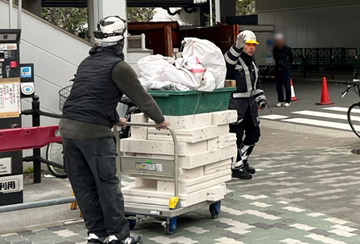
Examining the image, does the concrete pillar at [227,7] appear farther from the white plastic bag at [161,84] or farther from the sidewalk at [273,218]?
the white plastic bag at [161,84]

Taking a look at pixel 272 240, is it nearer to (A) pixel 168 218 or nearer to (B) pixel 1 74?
(A) pixel 168 218

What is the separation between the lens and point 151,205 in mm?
6207

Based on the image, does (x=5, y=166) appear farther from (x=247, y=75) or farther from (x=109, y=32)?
(x=247, y=75)

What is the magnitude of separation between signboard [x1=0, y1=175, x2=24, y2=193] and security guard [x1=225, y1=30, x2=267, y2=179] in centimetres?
285

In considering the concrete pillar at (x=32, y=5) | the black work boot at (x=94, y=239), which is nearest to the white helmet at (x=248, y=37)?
the black work boot at (x=94, y=239)

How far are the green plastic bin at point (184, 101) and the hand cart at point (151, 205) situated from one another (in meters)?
0.29

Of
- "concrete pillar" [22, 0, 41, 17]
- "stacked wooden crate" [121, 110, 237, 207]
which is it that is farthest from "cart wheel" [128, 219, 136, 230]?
"concrete pillar" [22, 0, 41, 17]

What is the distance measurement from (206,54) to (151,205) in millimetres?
1551

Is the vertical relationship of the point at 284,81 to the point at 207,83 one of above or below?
above

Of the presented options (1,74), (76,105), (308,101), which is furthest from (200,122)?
(308,101)

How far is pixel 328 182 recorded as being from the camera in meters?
8.33

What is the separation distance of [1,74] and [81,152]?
214 centimetres

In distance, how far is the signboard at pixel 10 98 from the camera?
7.25 m

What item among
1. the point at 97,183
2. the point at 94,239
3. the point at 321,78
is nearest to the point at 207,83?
the point at 97,183
